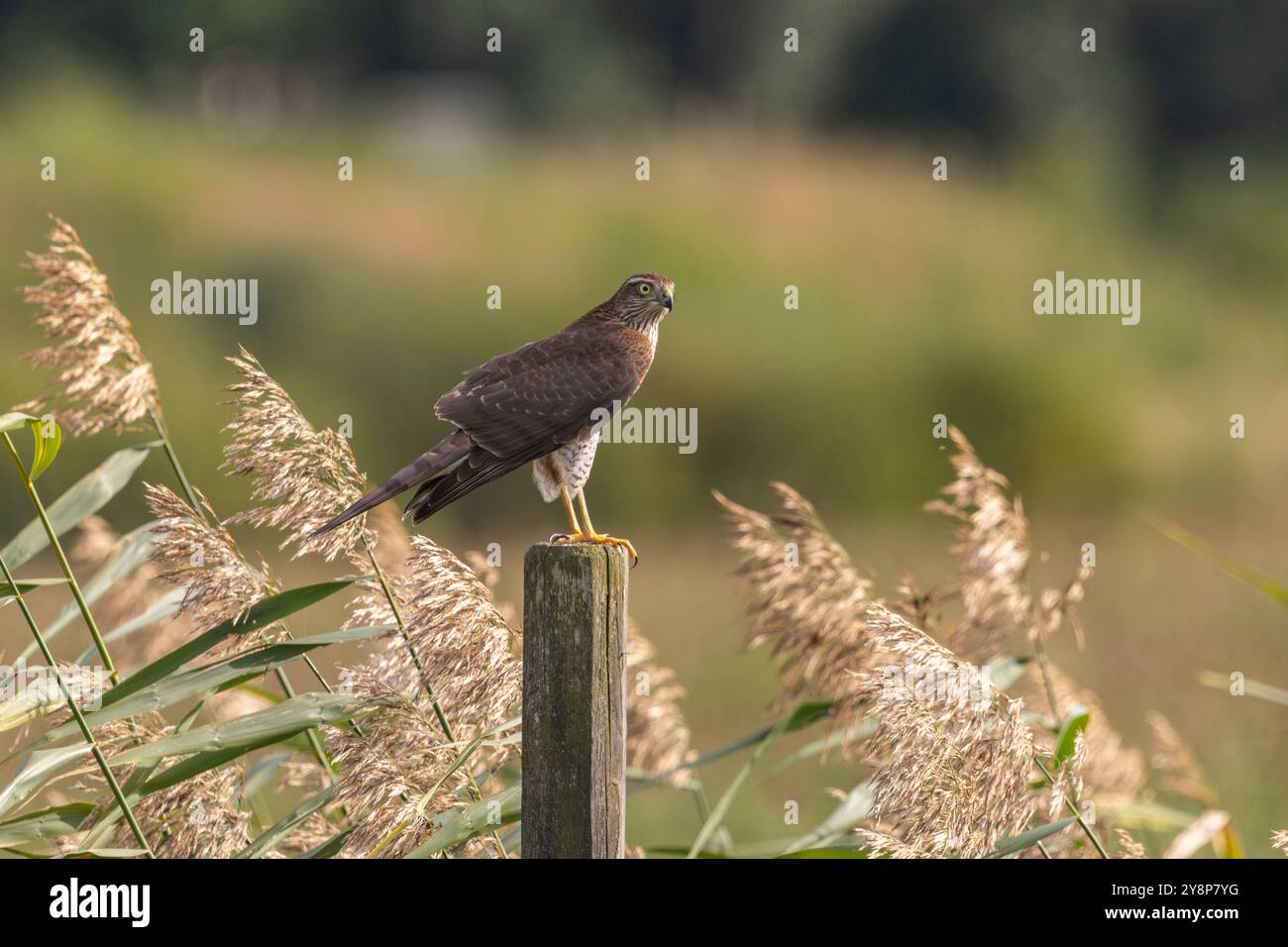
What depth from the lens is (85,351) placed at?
3.52m

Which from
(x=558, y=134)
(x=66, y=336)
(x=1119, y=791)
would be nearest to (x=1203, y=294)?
(x=558, y=134)

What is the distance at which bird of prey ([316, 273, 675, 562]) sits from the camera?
326 cm

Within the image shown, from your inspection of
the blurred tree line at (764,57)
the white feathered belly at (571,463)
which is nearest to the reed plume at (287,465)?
the white feathered belly at (571,463)

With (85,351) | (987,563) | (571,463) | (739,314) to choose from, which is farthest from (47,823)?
(739,314)

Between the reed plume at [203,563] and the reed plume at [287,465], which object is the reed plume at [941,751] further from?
the reed plume at [203,563]

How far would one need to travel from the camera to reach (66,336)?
11.7 ft

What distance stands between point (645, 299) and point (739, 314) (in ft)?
38.1

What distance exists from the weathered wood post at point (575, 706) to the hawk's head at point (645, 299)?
67.5 inches

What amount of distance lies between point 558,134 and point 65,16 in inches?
389

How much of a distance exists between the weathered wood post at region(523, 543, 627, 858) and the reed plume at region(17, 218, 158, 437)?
138 cm

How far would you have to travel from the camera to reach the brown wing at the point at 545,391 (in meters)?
3.38

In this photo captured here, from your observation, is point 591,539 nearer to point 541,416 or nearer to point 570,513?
point 570,513

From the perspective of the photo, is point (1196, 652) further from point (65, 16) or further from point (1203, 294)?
point (65, 16)

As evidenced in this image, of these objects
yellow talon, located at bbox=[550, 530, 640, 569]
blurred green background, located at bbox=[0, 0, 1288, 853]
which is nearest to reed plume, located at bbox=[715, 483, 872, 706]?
yellow talon, located at bbox=[550, 530, 640, 569]
